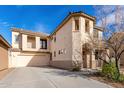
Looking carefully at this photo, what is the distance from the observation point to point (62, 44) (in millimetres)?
22297

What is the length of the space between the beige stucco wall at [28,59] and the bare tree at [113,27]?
17.9 meters

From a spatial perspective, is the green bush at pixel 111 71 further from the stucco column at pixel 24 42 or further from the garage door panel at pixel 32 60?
the stucco column at pixel 24 42

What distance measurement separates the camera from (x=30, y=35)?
1153 inches

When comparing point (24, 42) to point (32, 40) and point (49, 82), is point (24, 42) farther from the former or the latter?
point (49, 82)

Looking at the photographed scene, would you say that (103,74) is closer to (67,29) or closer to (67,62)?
(67,62)

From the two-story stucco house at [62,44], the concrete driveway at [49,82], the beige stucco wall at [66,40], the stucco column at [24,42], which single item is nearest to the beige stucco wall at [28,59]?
the two-story stucco house at [62,44]

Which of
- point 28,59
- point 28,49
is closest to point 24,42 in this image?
point 28,49

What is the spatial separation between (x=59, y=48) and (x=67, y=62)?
14.7 ft

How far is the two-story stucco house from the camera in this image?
18500mm

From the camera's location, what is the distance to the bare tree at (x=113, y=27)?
11.7 metres

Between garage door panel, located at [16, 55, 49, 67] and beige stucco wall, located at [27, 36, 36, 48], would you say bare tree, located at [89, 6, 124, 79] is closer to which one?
garage door panel, located at [16, 55, 49, 67]

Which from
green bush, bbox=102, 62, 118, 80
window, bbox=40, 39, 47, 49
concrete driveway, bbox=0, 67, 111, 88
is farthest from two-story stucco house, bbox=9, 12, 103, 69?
concrete driveway, bbox=0, 67, 111, 88

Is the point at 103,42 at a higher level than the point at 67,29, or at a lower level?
lower
